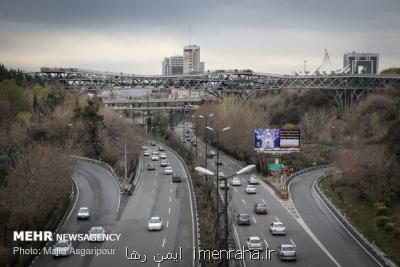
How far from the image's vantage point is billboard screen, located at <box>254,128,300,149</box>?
5500 cm

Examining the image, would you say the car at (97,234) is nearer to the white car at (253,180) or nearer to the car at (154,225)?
the car at (154,225)

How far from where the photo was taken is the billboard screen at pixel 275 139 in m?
55.0

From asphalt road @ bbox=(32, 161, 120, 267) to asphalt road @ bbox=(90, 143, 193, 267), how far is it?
834 millimetres

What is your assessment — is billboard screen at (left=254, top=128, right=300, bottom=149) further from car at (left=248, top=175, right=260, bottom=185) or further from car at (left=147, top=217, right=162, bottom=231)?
car at (left=147, top=217, right=162, bottom=231)

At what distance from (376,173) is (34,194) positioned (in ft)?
78.2

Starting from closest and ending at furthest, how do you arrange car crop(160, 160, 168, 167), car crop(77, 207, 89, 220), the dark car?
1. car crop(77, 207, 89, 220)
2. the dark car
3. car crop(160, 160, 168, 167)

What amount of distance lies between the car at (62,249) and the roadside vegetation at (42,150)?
1457mm

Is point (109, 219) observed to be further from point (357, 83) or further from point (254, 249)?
point (357, 83)

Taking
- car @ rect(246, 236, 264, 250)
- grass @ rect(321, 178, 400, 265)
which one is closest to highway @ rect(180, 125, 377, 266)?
car @ rect(246, 236, 264, 250)

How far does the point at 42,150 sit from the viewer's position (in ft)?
124

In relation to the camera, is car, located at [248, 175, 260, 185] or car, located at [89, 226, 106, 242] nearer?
car, located at [89, 226, 106, 242]

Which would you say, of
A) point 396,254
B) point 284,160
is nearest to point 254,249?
point 396,254

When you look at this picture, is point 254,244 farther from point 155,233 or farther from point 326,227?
point 326,227

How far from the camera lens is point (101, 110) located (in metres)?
78.0
